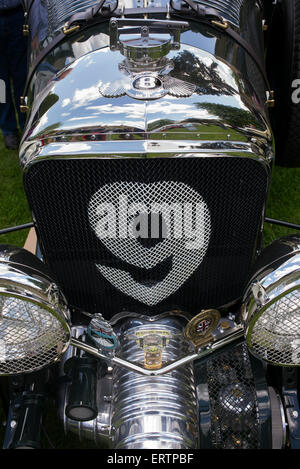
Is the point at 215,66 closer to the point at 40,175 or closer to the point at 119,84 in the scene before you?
the point at 119,84

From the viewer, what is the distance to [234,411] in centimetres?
164

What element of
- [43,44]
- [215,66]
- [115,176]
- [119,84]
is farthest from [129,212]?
[43,44]

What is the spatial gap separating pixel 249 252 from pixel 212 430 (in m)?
0.55

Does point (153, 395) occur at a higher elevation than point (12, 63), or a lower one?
lower

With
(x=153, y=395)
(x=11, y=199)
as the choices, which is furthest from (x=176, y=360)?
(x=11, y=199)

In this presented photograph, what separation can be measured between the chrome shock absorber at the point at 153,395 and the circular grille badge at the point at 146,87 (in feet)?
2.29

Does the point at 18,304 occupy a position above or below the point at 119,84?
below

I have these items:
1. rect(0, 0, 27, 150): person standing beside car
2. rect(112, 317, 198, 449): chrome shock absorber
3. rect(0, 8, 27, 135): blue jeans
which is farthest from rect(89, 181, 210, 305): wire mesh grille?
rect(0, 8, 27, 135): blue jeans

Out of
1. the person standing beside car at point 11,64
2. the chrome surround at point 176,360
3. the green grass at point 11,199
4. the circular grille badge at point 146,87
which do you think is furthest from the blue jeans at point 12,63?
the chrome surround at point 176,360

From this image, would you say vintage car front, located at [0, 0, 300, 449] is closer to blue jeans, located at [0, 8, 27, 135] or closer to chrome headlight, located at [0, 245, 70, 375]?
chrome headlight, located at [0, 245, 70, 375]

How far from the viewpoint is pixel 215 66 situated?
1663mm

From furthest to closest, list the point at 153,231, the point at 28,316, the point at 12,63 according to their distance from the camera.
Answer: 1. the point at 12,63
2. the point at 153,231
3. the point at 28,316

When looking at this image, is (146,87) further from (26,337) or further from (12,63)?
(12,63)

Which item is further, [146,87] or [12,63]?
[12,63]
